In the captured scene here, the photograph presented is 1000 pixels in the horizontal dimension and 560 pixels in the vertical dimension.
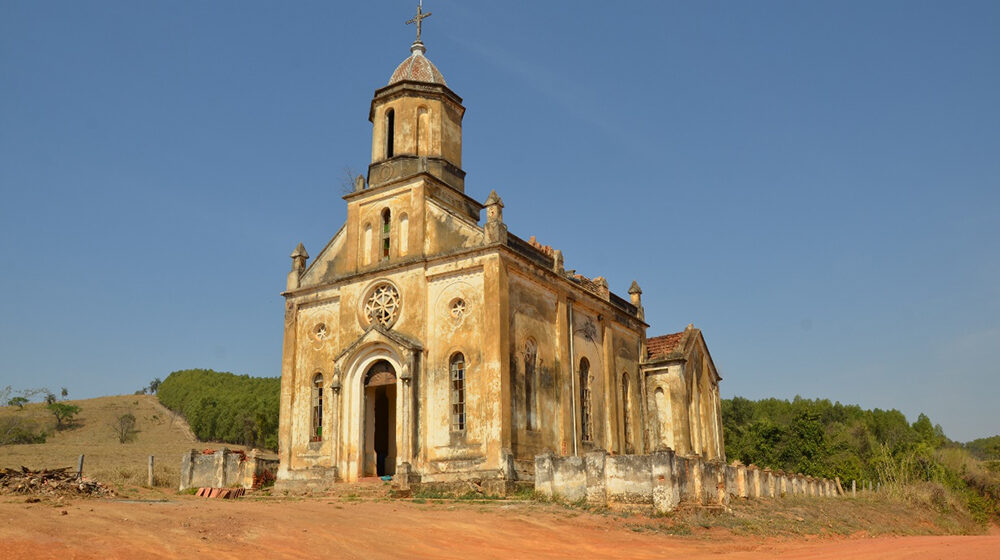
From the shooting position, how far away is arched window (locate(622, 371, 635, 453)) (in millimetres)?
29781

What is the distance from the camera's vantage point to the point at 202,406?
3051 inches

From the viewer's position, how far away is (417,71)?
28266 mm

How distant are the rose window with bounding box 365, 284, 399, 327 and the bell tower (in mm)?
3691

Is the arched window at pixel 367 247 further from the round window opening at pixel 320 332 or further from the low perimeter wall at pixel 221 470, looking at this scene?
the low perimeter wall at pixel 221 470

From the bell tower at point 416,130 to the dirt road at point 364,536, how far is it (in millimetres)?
12461

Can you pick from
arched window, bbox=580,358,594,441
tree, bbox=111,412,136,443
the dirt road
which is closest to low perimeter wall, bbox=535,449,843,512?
the dirt road

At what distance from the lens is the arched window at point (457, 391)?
75.6ft

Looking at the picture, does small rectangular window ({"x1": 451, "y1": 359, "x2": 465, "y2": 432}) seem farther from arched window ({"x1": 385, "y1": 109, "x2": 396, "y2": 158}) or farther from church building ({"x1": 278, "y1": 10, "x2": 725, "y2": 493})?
arched window ({"x1": 385, "y1": 109, "x2": 396, "y2": 158})

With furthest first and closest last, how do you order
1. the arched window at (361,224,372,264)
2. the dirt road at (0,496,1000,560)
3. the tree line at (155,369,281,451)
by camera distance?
the tree line at (155,369,281,451), the arched window at (361,224,372,264), the dirt road at (0,496,1000,560)

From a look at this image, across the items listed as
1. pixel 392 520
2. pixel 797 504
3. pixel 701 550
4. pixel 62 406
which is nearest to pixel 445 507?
pixel 392 520

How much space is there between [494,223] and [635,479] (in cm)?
899

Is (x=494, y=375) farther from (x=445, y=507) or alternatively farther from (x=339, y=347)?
(x=339, y=347)

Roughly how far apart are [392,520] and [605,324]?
50.6ft

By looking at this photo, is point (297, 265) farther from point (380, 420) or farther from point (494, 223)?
point (494, 223)
